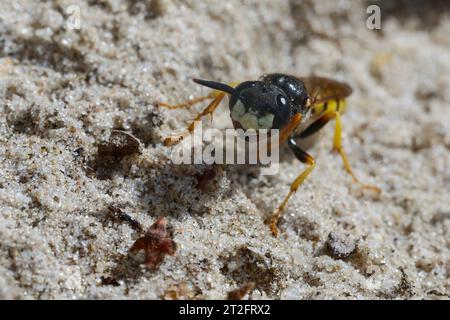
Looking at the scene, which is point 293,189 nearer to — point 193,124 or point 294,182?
point 294,182

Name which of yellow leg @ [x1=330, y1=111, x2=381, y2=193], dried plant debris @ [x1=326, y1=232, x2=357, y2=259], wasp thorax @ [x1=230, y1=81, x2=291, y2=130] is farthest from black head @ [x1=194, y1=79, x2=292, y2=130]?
yellow leg @ [x1=330, y1=111, x2=381, y2=193]

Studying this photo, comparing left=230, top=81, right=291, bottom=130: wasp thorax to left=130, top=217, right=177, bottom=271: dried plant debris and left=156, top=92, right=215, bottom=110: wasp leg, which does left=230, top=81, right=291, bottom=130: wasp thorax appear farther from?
A: left=130, top=217, right=177, bottom=271: dried plant debris

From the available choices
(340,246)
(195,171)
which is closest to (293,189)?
(340,246)

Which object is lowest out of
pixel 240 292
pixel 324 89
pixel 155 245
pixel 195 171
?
pixel 240 292

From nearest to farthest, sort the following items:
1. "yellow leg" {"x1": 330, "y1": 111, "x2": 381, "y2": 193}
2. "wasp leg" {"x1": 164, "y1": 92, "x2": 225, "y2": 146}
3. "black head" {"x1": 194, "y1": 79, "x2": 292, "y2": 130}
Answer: "black head" {"x1": 194, "y1": 79, "x2": 292, "y2": 130}
"wasp leg" {"x1": 164, "y1": 92, "x2": 225, "y2": 146}
"yellow leg" {"x1": 330, "y1": 111, "x2": 381, "y2": 193}

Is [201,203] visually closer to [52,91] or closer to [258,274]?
[258,274]

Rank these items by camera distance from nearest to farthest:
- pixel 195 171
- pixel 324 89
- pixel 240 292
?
pixel 240 292
pixel 195 171
pixel 324 89

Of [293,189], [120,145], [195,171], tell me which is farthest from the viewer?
[293,189]
